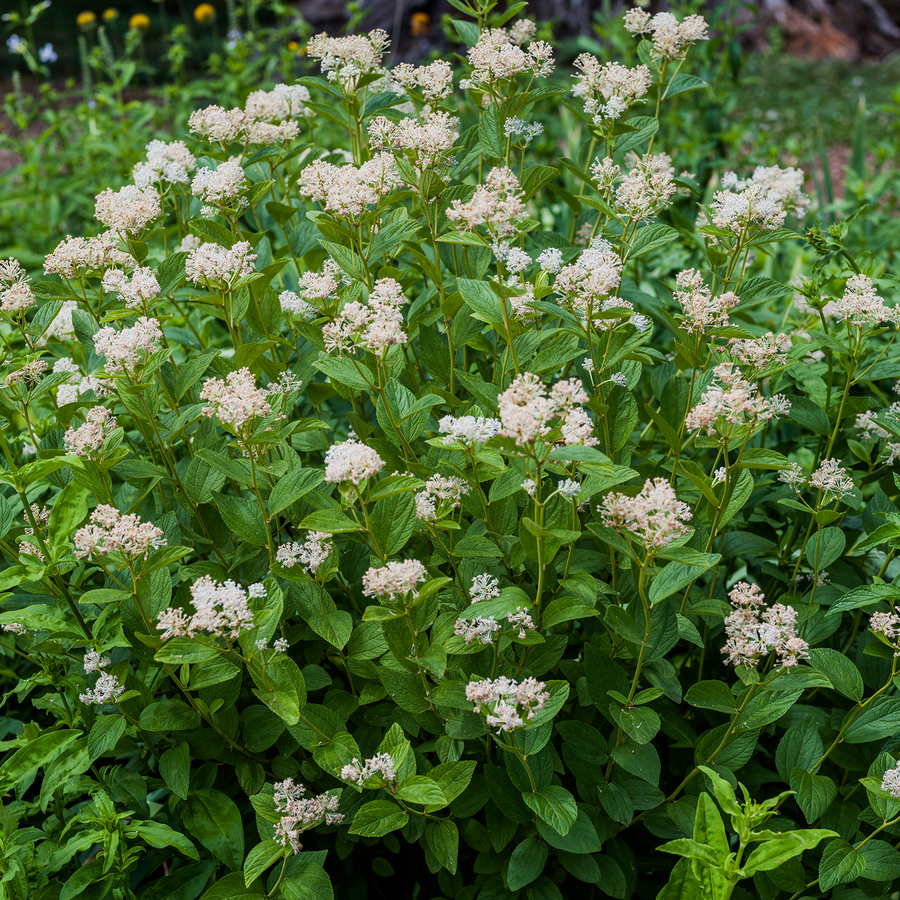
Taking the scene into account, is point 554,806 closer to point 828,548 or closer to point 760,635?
point 760,635

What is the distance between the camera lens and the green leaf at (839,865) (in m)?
1.36

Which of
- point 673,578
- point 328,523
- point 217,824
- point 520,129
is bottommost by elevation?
point 217,824

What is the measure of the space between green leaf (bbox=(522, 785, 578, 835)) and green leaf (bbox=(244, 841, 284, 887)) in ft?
1.33

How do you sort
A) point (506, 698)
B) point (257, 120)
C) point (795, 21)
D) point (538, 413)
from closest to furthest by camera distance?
point (538, 413) < point (506, 698) < point (257, 120) < point (795, 21)

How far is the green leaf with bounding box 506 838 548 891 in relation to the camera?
143 centimetres

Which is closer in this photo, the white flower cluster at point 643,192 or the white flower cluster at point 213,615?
the white flower cluster at point 213,615

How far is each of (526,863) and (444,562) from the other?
537 mm

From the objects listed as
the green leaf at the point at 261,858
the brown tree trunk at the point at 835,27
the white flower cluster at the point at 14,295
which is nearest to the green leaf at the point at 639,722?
the green leaf at the point at 261,858

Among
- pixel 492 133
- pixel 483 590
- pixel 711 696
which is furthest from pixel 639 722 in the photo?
pixel 492 133

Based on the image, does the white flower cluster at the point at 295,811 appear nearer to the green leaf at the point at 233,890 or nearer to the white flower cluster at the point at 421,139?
the green leaf at the point at 233,890

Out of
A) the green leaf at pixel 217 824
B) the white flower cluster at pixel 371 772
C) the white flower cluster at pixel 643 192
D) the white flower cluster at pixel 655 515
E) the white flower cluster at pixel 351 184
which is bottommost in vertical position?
the green leaf at pixel 217 824

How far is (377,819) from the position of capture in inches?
52.7

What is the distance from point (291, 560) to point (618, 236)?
0.92 meters

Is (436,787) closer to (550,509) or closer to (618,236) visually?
(550,509)
